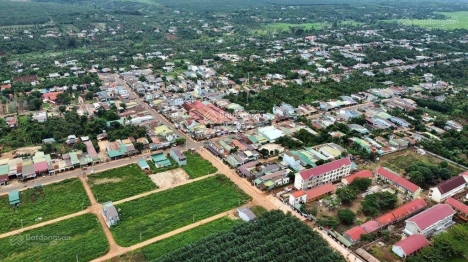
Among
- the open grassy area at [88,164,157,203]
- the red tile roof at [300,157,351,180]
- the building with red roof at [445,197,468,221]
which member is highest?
the red tile roof at [300,157,351,180]

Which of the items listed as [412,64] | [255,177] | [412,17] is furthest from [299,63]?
[412,17]

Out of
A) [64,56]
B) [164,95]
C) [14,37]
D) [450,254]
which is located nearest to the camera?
[450,254]

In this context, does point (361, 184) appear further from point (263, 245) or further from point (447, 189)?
point (263, 245)

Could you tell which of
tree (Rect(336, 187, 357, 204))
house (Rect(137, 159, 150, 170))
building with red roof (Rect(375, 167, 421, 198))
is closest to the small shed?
house (Rect(137, 159, 150, 170))

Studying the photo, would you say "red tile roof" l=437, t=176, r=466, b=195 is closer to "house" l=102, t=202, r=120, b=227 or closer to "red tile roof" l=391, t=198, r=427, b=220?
"red tile roof" l=391, t=198, r=427, b=220

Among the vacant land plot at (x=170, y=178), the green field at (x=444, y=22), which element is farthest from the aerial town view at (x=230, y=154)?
the green field at (x=444, y=22)

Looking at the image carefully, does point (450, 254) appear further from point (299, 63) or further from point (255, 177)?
point (299, 63)
